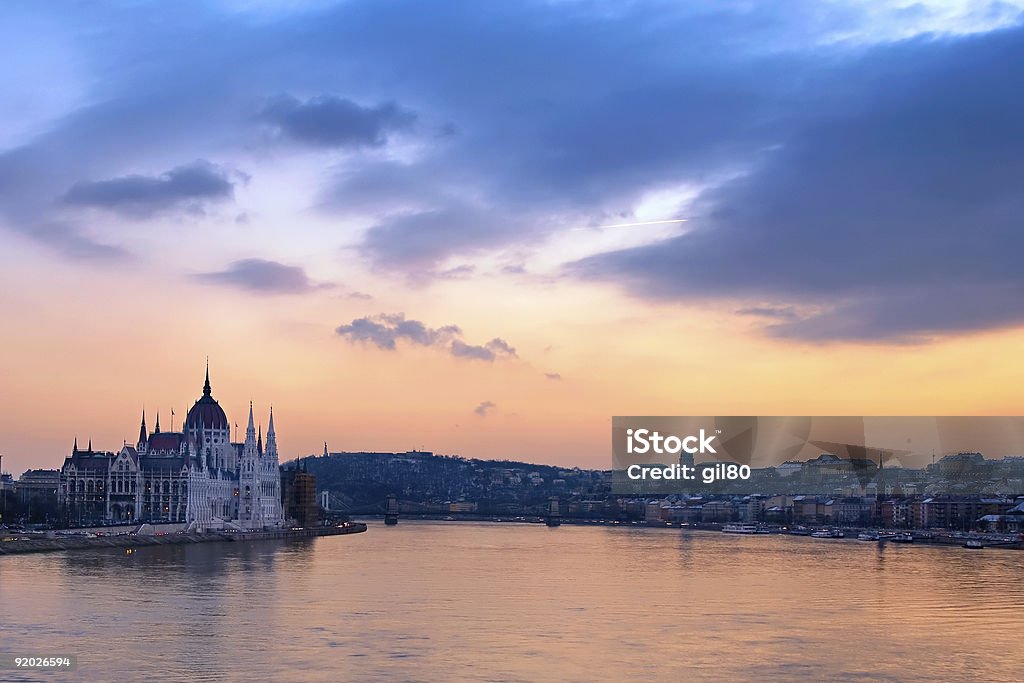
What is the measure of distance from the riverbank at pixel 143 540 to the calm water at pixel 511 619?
7.39m

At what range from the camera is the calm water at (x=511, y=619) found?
30.8 meters

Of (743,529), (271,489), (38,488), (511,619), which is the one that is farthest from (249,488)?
(511,619)

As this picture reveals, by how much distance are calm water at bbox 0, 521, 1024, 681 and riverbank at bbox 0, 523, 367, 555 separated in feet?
24.2

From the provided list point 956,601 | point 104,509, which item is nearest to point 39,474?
point 104,509

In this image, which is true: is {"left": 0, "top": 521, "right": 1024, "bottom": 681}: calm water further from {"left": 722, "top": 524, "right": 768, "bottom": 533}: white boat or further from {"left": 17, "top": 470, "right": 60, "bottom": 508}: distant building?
{"left": 722, "top": 524, "right": 768, "bottom": 533}: white boat

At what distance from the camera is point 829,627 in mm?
39594

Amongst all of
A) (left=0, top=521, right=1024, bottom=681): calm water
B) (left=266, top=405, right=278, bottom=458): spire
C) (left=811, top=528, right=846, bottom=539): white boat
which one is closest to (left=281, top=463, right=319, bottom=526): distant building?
(left=266, top=405, right=278, bottom=458): spire

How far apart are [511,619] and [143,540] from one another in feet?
184

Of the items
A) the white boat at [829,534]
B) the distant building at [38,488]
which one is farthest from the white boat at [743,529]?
the distant building at [38,488]

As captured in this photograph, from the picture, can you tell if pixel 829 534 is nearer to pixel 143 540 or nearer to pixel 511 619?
pixel 143 540

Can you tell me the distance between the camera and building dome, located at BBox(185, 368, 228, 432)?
132 metres

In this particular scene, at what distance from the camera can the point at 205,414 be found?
132375 millimetres

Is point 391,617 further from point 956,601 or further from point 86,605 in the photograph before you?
point 956,601

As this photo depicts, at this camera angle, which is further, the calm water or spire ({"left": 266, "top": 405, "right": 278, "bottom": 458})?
spire ({"left": 266, "top": 405, "right": 278, "bottom": 458})
